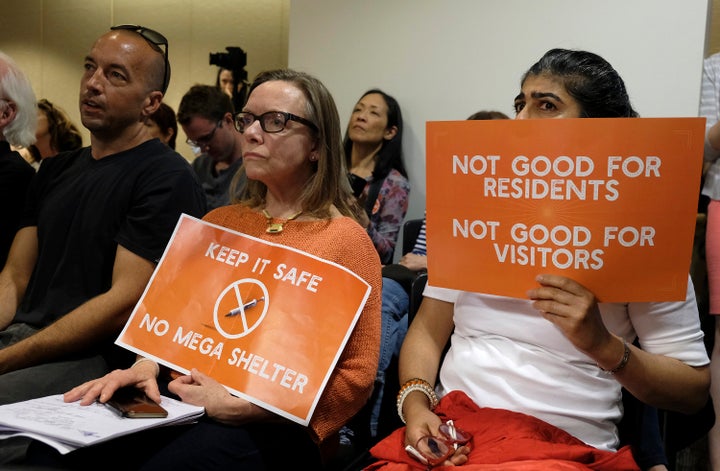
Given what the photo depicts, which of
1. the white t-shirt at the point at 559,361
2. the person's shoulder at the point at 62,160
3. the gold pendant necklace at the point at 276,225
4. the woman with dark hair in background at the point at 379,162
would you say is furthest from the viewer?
the woman with dark hair in background at the point at 379,162

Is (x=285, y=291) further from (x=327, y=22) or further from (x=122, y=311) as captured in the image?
(x=327, y=22)

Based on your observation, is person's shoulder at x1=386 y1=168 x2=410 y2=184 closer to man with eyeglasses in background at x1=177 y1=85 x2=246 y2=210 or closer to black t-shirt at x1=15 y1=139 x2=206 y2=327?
man with eyeglasses in background at x1=177 y1=85 x2=246 y2=210

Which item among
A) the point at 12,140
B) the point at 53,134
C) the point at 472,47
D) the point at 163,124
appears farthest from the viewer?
the point at 53,134

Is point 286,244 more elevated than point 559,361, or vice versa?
point 286,244

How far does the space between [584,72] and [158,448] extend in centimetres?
110

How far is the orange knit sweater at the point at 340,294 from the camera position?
1.47 metres

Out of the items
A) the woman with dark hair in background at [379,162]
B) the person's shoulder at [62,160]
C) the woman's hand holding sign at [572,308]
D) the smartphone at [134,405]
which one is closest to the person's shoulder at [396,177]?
the woman with dark hair in background at [379,162]

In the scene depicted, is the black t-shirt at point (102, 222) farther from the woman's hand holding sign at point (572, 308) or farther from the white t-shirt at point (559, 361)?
the woman's hand holding sign at point (572, 308)

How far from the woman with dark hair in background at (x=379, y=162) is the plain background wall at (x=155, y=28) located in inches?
90.4

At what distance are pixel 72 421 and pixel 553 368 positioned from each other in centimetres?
88

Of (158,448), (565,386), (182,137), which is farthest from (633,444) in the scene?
(182,137)

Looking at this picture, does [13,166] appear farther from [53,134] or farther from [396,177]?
[53,134]

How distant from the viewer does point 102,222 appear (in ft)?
6.37

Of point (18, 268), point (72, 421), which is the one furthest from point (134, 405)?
point (18, 268)
